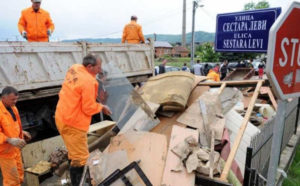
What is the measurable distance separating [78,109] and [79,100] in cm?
11

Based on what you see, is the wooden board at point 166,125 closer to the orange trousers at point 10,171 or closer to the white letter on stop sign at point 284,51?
the orange trousers at point 10,171

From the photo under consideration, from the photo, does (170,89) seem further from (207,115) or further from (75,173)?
(75,173)

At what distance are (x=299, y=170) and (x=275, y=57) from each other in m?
3.64

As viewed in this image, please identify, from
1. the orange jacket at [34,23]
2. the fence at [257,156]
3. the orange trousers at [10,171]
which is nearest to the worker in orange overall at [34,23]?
the orange jacket at [34,23]

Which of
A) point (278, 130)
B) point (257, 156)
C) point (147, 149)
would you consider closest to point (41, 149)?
point (147, 149)

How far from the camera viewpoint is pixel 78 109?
9.63 ft

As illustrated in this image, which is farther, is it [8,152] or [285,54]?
[8,152]

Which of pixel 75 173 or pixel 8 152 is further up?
pixel 8 152

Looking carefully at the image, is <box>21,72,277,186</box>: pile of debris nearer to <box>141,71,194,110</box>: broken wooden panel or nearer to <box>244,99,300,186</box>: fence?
<box>141,71,194,110</box>: broken wooden panel

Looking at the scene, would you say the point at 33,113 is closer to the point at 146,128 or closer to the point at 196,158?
the point at 146,128

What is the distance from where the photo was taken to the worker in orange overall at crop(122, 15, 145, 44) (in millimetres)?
6902

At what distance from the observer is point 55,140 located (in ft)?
14.1

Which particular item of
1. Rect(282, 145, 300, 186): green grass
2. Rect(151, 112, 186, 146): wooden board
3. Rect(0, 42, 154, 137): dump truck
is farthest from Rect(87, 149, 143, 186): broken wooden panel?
Rect(282, 145, 300, 186): green grass

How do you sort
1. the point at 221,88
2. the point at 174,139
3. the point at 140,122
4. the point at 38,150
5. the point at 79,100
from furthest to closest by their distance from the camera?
the point at 221,88
the point at 38,150
the point at 140,122
the point at 174,139
the point at 79,100
